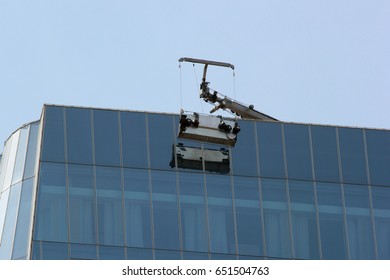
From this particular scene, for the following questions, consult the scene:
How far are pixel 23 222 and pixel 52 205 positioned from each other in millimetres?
1441

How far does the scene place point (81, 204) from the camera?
9231cm

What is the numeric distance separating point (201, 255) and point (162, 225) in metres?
2.13

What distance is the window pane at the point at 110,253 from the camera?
91062 millimetres

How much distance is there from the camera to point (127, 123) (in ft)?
311

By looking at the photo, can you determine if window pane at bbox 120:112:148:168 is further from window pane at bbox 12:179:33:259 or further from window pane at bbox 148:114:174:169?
window pane at bbox 12:179:33:259

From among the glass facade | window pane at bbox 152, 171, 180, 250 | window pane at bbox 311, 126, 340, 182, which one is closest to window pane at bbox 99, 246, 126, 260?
the glass facade

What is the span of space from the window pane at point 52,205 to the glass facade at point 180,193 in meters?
0.04

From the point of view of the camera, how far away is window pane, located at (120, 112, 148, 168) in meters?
94.1

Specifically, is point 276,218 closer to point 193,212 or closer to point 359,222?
point 193,212

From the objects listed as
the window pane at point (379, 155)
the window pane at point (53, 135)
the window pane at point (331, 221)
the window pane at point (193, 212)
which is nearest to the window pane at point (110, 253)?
the window pane at point (193, 212)

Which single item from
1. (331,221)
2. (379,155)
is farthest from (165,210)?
(379,155)

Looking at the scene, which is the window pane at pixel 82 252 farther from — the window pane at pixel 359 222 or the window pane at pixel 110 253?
the window pane at pixel 359 222
